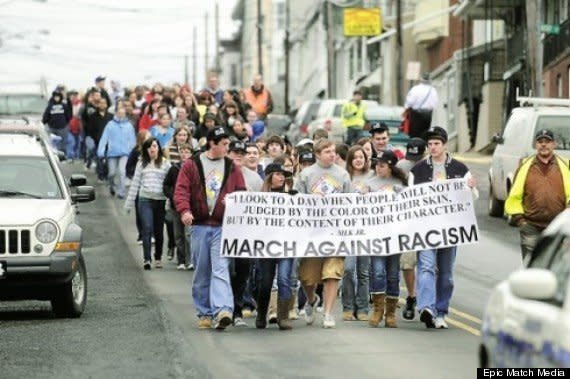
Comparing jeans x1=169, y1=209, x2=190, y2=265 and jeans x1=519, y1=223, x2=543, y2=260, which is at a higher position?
jeans x1=519, y1=223, x2=543, y2=260

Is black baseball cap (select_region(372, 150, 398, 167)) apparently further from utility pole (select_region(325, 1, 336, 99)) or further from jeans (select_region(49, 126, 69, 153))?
utility pole (select_region(325, 1, 336, 99))

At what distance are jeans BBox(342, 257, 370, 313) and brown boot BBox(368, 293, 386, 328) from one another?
1.77 feet

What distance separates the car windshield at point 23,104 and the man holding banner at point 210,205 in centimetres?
3238

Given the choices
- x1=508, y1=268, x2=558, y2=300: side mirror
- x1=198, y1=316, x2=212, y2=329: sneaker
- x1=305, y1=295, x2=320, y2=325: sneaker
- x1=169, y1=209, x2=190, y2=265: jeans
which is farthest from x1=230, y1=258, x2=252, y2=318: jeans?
x1=508, y1=268, x2=558, y2=300: side mirror

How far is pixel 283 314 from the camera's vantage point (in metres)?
17.2

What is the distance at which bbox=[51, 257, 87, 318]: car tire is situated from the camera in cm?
1795

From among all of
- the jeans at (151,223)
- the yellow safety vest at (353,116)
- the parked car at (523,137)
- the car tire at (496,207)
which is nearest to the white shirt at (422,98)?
the yellow safety vest at (353,116)

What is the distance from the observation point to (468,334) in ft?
55.2

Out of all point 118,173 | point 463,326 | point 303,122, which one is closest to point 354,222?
point 463,326

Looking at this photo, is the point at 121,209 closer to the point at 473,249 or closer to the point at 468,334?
the point at 473,249

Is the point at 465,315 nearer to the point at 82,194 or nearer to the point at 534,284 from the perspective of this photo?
the point at 82,194

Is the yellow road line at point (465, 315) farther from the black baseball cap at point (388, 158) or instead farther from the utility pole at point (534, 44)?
the utility pole at point (534, 44)

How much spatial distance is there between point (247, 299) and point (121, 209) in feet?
47.2

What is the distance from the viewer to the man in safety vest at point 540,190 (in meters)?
17.1
